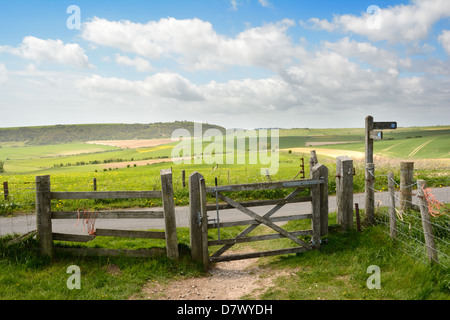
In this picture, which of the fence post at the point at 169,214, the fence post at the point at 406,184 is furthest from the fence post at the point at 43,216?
the fence post at the point at 406,184

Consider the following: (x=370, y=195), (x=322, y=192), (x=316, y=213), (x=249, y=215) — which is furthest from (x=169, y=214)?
(x=370, y=195)

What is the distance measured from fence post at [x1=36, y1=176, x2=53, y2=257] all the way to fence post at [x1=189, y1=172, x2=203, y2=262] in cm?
333

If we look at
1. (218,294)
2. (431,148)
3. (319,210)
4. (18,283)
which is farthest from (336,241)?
(431,148)

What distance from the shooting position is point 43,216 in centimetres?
717

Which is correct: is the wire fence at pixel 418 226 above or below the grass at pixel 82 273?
above

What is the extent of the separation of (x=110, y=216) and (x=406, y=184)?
7.45m

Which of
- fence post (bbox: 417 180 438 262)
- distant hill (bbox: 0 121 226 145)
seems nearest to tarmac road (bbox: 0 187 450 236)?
fence post (bbox: 417 180 438 262)

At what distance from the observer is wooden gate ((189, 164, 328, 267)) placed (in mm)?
7125

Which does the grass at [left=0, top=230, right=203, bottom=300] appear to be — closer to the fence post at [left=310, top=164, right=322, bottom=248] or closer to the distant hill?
the fence post at [left=310, top=164, right=322, bottom=248]

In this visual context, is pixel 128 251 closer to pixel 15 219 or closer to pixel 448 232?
pixel 448 232

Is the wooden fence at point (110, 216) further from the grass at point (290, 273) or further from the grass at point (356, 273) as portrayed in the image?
the grass at point (356, 273)

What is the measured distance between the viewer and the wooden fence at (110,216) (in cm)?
704

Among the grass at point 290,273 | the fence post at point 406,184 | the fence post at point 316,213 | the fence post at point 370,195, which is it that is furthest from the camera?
the fence post at point 370,195
